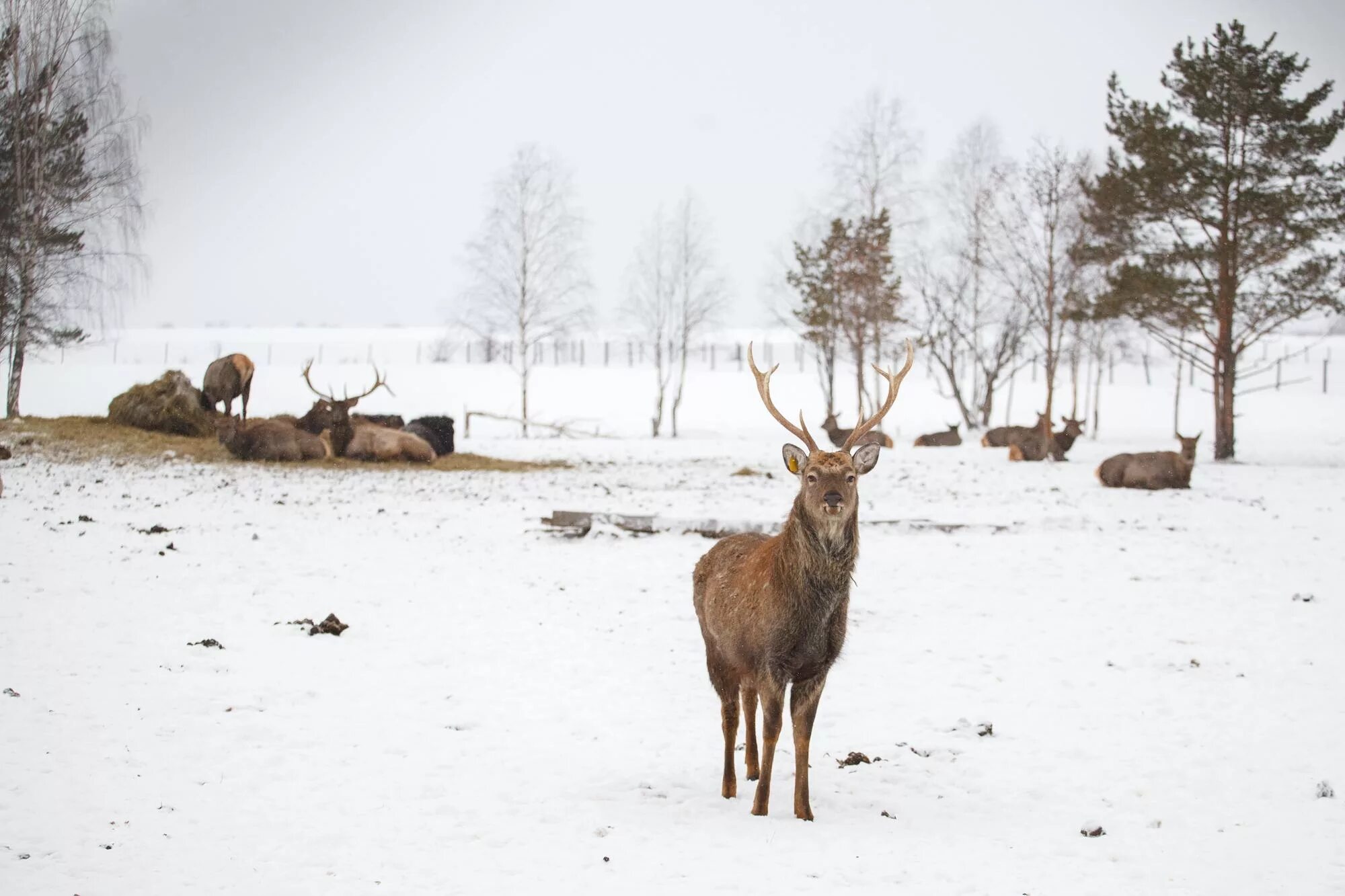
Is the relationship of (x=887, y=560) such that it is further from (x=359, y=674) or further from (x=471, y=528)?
(x=359, y=674)

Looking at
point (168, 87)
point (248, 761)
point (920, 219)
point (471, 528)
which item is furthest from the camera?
point (920, 219)

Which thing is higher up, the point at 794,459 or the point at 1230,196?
the point at 1230,196

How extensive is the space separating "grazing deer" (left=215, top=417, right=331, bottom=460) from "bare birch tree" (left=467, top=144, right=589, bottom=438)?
1558 centimetres

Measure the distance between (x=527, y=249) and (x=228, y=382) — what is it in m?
15.2

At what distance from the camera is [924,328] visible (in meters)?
37.8

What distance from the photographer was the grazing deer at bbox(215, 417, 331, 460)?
18203 millimetres

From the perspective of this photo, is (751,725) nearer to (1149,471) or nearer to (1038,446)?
(1149,471)

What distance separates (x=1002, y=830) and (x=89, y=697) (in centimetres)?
574

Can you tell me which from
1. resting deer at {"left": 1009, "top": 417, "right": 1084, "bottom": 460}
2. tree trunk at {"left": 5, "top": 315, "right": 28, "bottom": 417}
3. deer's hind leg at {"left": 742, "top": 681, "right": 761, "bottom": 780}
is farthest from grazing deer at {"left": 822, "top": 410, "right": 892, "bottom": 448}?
deer's hind leg at {"left": 742, "top": 681, "right": 761, "bottom": 780}

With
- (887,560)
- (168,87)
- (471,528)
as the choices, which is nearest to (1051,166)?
(887,560)

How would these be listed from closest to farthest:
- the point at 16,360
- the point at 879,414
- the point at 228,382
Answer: the point at 879,414 < the point at 228,382 < the point at 16,360

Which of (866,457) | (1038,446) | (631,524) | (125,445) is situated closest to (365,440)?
(125,445)

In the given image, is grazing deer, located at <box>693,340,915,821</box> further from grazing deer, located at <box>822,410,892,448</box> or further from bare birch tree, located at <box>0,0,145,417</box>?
grazing deer, located at <box>822,410,892,448</box>

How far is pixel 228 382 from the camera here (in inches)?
811
